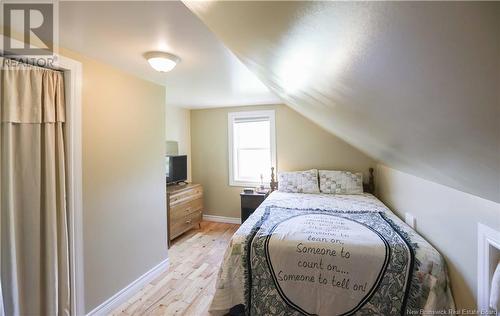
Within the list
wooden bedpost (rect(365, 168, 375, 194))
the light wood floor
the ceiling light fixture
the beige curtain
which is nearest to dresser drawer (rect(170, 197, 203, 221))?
the light wood floor

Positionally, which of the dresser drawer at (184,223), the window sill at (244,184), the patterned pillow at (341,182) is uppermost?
the patterned pillow at (341,182)

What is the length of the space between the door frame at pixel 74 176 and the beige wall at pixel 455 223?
97.9 inches

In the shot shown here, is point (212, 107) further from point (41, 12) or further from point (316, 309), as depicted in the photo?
point (316, 309)

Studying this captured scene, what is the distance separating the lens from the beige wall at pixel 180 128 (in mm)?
3782

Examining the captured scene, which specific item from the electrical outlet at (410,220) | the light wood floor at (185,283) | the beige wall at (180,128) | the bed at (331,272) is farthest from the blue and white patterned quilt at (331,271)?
the beige wall at (180,128)

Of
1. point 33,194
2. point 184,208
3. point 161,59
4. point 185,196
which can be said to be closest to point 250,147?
point 185,196

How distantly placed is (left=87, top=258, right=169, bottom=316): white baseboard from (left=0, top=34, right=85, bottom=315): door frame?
0.50ft

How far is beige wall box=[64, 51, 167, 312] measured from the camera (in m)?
1.81

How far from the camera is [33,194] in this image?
1.52 metres

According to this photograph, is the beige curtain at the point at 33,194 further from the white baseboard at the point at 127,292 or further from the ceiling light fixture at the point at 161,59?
the ceiling light fixture at the point at 161,59

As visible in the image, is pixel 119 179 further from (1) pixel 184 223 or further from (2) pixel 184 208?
(1) pixel 184 223

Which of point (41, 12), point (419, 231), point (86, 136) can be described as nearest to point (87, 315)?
point (86, 136)

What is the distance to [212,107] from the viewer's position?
4.09 meters

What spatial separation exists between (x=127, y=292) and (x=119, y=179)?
104 cm
